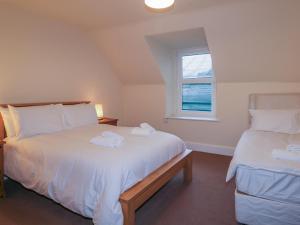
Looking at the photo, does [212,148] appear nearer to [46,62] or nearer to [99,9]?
[99,9]

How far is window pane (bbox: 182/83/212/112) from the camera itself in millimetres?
4152

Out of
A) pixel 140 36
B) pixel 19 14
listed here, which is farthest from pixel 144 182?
pixel 19 14

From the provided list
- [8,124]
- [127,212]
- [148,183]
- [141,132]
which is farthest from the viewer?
[141,132]

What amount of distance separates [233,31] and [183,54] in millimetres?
1495

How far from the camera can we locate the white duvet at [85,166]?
161 cm

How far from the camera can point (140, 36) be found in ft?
11.4

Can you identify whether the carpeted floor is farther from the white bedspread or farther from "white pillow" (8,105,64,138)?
"white pillow" (8,105,64,138)

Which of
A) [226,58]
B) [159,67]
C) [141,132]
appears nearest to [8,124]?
[141,132]

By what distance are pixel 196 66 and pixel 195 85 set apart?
371 millimetres

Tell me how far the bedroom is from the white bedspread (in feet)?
1.89

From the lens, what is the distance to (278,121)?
115 inches

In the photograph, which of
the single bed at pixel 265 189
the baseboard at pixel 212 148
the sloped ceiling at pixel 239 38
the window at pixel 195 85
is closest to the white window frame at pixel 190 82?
the window at pixel 195 85

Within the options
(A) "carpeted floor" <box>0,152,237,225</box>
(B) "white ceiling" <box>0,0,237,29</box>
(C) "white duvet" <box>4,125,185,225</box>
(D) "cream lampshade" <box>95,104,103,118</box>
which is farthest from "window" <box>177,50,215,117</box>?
(C) "white duvet" <box>4,125,185,225</box>

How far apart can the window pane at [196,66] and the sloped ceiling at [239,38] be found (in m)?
0.51
